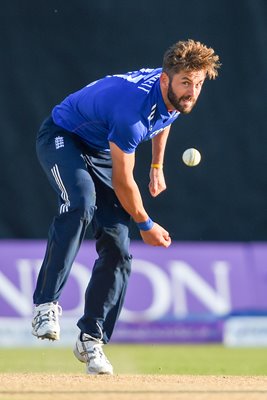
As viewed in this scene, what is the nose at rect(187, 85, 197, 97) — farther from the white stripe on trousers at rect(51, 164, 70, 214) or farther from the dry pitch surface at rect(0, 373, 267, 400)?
the dry pitch surface at rect(0, 373, 267, 400)

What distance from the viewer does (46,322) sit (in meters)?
5.52

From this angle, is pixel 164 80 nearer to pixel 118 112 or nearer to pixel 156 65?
pixel 118 112

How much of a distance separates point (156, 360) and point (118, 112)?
3.57 m

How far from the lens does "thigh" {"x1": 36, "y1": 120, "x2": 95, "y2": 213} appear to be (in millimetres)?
5578

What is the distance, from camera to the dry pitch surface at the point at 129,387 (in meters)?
5.04

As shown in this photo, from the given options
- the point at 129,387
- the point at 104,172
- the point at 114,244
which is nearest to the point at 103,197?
the point at 104,172

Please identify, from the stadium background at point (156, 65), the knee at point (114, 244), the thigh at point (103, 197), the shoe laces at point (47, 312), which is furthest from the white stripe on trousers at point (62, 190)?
the stadium background at point (156, 65)

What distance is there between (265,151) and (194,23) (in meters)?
1.38

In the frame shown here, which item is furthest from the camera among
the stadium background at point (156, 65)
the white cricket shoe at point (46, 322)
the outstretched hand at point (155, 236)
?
the stadium background at point (156, 65)

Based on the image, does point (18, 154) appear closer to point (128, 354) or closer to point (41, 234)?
point (41, 234)

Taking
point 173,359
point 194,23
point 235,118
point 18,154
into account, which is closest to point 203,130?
point 235,118

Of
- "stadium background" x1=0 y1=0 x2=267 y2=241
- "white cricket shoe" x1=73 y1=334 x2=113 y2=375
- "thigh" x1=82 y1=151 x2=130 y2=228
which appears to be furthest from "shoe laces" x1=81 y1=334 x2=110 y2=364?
"stadium background" x1=0 y1=0 x2=267 y2=241

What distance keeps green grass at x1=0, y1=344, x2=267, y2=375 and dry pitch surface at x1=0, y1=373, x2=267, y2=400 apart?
138 cm

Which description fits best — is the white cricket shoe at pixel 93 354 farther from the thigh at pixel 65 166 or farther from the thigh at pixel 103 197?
the thigh at pixel 65 166
